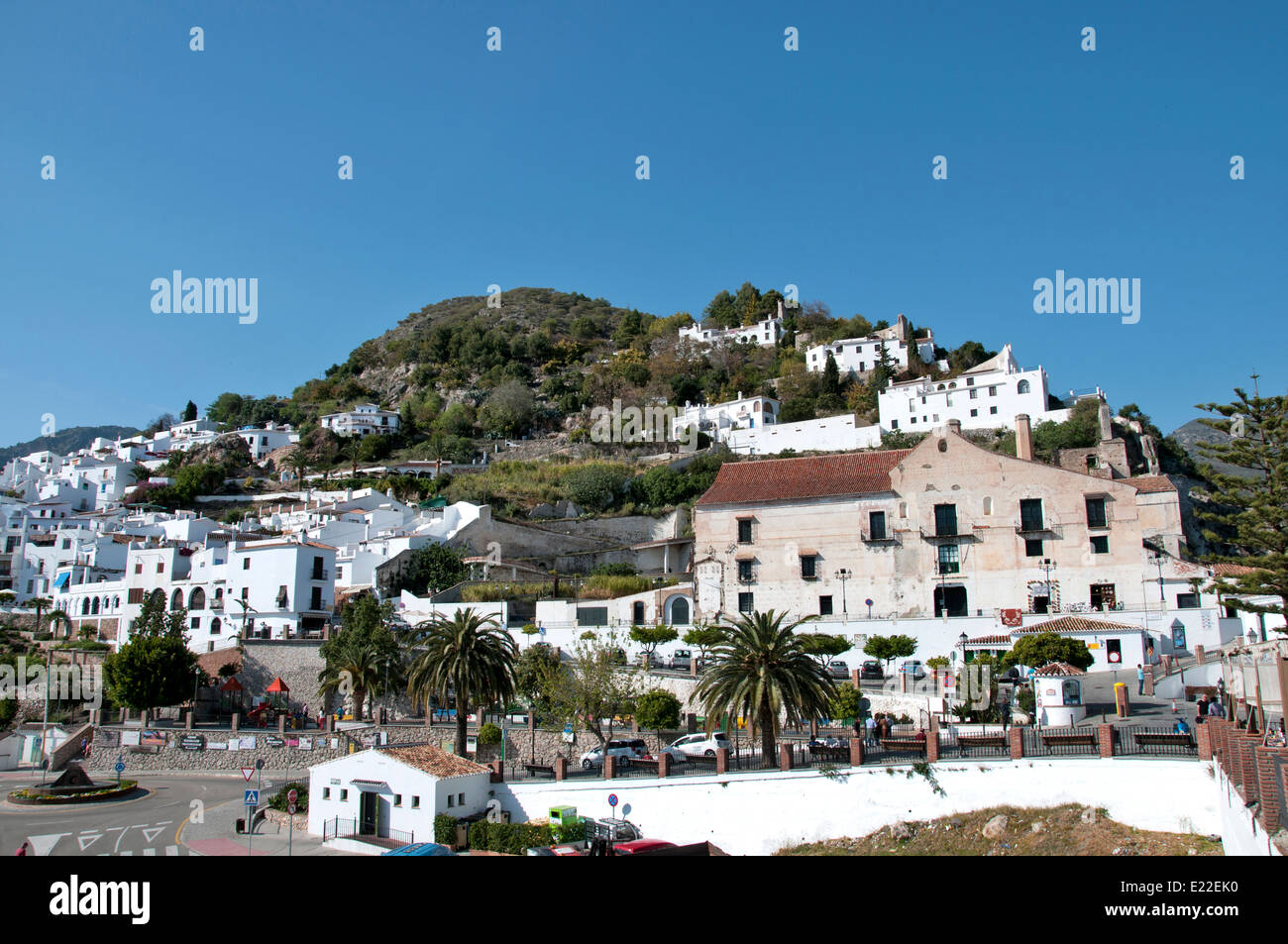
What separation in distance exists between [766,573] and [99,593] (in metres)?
43.3

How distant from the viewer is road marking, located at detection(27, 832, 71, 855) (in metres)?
25.6

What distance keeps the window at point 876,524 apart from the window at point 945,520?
7.73 feet

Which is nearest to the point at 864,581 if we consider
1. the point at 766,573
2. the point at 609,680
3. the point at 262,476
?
the point at 766,573

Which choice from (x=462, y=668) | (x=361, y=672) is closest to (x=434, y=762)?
(x=462, y=668)

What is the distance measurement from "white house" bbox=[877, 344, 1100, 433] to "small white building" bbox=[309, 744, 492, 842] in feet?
196

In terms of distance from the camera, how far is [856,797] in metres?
21.2

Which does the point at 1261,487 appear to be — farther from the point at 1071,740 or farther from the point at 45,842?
the point at 45,842

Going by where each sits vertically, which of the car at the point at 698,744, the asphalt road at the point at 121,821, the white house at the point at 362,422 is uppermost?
the white house at the point at 362,422

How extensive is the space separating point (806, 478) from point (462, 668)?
67.9 ft

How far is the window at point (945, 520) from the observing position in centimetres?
4003

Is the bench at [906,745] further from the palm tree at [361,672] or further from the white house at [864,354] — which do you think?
the white house at [864,354]

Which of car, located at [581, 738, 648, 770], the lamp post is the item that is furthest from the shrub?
the lamp post

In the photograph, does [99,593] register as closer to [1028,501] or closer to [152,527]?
[152,527]

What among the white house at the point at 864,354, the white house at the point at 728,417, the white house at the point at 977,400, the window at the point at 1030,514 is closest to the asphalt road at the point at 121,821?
the window at the point at 1030,514
